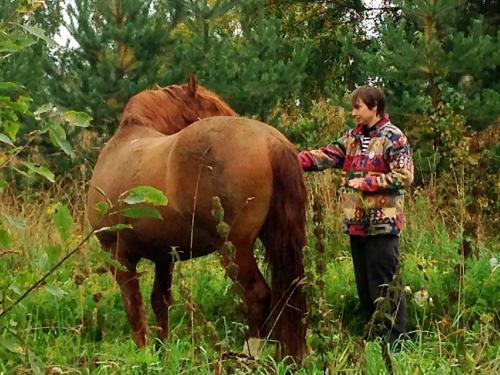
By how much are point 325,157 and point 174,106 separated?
1.13 meters

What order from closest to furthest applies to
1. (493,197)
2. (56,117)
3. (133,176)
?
1. (56,117)
2. (133,176)
3. (493,197)

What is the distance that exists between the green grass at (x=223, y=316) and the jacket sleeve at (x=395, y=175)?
54 cm

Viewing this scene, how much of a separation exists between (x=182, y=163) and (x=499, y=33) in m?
5.37

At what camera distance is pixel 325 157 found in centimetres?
518

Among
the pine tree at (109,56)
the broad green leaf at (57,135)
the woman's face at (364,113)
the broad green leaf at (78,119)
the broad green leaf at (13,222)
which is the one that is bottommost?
the broad green leaf at (13,222)

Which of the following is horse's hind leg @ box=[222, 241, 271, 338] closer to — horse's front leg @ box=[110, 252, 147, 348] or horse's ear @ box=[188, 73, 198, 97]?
horse's front leg @ box=[110, 252, 147, 348]

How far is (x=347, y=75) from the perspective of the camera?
14969mm

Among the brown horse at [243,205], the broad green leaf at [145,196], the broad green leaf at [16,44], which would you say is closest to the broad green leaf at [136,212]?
the broad green leaf at [145,196]

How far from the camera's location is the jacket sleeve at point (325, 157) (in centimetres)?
518

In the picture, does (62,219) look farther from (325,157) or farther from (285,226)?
(325,157)

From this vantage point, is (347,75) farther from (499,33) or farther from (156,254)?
(156,254)

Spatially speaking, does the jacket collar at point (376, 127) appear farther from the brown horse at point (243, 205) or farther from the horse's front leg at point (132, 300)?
the horse's front leg at point (132, 300)

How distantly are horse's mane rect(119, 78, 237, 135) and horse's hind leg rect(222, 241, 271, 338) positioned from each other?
140 centimetres

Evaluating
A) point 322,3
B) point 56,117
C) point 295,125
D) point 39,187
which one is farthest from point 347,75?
point 56,117
